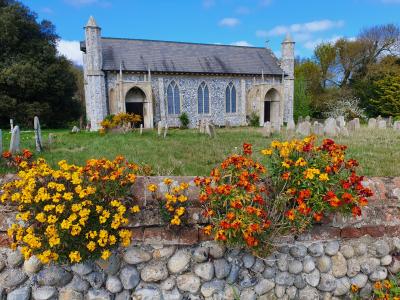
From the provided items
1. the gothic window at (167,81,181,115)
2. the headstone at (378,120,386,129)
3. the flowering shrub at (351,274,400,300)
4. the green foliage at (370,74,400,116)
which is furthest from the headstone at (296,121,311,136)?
the green foliage at (370,74,400,116)

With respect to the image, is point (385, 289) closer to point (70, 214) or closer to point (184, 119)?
point (70, 214)

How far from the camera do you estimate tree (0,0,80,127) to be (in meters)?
24.4

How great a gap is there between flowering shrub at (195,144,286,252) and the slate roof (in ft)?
71.4

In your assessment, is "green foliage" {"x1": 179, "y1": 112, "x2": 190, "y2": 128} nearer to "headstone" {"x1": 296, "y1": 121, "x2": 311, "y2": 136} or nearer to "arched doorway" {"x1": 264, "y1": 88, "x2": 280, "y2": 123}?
"arched doorway" {"x1": 264, "y1": 88, "x2": 280, "y2": 123}

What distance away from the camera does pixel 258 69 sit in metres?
27.7

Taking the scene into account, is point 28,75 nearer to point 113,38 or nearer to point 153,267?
point 113,38

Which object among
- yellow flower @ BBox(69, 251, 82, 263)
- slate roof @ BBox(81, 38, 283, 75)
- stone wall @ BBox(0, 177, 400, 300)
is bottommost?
stone wall @ BBox(0, 177, 400, 300)

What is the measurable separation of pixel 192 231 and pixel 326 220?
1.46 meters

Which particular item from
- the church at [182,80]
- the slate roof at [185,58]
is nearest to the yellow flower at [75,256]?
the church at [182,80]

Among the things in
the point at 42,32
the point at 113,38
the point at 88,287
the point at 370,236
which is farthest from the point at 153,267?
the point at 42,32

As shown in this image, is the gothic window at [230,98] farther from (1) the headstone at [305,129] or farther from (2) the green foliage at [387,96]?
(2) the green foliage at [387,96]

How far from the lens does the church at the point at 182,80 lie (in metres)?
22.6

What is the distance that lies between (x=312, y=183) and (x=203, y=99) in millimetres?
23822

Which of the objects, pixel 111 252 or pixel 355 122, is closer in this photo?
pixel 111 252
